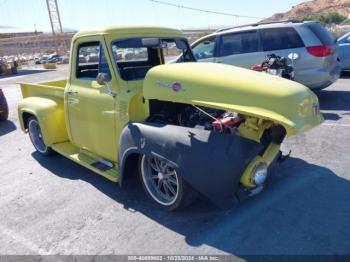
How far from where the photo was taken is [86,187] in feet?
14.9

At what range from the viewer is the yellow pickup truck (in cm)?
314

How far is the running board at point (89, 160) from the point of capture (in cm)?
425

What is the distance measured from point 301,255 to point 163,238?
49.0 inches

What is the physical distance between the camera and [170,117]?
416 centimetres

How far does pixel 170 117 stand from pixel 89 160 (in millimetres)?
1378

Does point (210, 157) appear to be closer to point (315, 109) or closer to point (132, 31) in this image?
point (315, 109)

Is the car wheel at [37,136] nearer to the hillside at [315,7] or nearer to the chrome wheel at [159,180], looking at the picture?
the chrome wheel at [159,180]

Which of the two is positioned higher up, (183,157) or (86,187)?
(183,157)

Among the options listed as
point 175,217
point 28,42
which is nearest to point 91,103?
point 175,217

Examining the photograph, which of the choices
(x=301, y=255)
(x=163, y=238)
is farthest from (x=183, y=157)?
(x=301, y=255)

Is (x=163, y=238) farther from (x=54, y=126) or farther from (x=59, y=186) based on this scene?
(x=54, y=126)

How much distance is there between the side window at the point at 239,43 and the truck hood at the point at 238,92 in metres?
5.11

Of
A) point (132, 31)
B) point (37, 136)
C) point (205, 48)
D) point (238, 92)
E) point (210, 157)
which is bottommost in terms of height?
point (37, 136)

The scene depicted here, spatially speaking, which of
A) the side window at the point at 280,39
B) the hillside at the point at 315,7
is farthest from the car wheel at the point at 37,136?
the hillside at the point at 315,7
